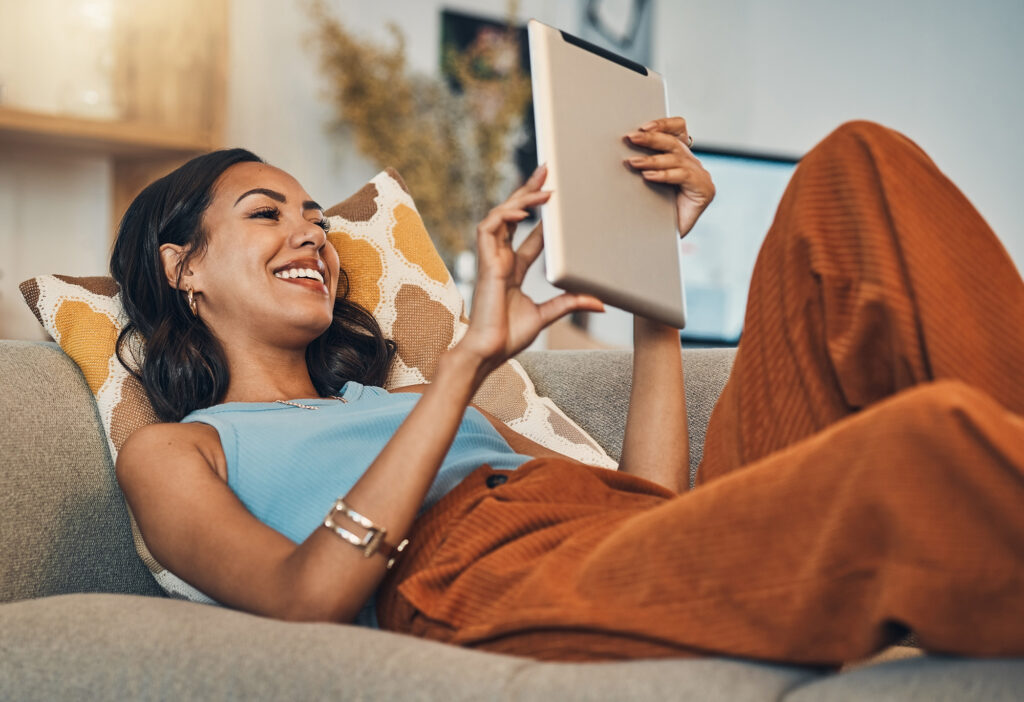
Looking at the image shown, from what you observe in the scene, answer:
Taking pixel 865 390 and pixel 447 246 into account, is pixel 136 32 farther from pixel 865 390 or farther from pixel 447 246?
pixel 865 390

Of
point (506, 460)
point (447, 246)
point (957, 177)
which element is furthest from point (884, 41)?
point (506, 460)

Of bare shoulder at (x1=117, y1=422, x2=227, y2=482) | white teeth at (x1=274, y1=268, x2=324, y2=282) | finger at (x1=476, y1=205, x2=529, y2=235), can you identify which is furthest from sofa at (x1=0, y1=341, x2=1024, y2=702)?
finger at (x1=476, y1=205, x2=529, y2=235)

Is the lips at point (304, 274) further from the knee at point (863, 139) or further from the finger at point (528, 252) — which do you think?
the knee at point (863, 139)

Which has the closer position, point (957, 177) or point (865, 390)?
point (865, 390)

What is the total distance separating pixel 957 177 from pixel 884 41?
0.62 m

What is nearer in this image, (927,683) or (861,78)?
(927,683)

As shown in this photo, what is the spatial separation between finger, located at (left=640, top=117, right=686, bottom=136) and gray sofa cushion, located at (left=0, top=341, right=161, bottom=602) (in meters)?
0.72

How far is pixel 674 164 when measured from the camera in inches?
43.7

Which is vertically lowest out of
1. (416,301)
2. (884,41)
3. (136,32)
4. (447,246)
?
(447,246)

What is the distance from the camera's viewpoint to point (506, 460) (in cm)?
116

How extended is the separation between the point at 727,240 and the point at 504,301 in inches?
108

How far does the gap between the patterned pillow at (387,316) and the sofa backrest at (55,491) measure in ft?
0.10

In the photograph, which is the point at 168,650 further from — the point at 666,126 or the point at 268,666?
the point at 666,126

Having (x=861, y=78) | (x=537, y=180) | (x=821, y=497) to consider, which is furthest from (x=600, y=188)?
(x=861, y=78)
